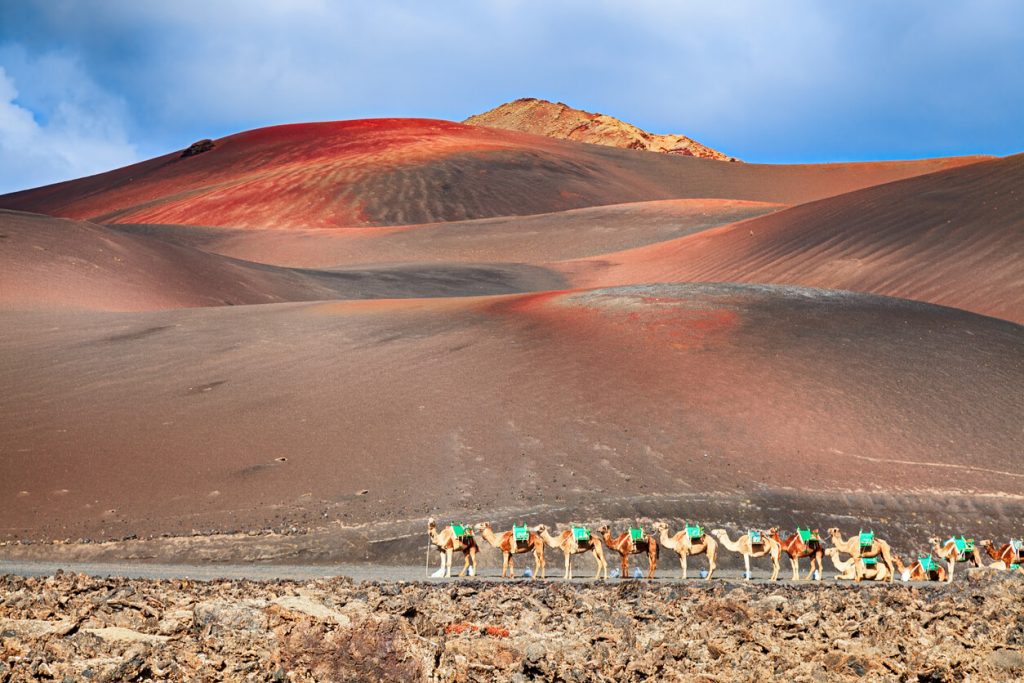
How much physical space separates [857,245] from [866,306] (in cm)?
1468

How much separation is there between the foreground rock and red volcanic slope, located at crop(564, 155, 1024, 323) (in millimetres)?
27726

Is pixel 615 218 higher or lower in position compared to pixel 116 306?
higher

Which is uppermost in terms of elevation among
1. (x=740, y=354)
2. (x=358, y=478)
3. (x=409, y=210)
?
(x=409, y=210)

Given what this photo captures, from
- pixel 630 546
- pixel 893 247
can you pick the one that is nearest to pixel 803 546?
pixel 630 546

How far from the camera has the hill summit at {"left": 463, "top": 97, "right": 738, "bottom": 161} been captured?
160m

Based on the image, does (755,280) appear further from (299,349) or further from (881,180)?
(881,180)

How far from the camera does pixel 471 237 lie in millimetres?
73062

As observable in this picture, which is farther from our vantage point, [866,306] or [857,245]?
[857,245]

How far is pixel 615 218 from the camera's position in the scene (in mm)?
77375

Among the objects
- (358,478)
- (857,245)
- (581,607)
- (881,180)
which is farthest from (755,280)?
(881,180)

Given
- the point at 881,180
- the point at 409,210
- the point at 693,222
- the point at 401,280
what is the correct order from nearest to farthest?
the point at 401,280, the point at 693,222, the point at 409,210, the point at 881,180

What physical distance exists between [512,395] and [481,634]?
1595 cm

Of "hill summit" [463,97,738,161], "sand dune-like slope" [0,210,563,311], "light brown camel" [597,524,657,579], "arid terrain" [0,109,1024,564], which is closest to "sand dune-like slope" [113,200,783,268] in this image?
"sand dune-like slope" [0,210,563,311]

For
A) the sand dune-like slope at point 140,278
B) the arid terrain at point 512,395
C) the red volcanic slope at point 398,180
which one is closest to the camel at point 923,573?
the arid terrain at point 512,395
